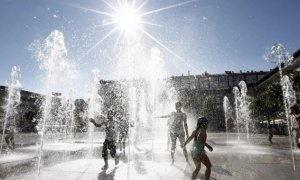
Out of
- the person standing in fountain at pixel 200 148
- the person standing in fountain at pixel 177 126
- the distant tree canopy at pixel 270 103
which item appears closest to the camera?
the person standing in fountain at pixel 200 148

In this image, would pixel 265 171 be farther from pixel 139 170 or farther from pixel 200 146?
pixel 139 170

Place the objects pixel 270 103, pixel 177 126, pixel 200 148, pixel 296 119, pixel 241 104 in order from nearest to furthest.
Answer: pixel 200 148, pixel 296 119, pixel 177 126, pixel 270 103, pixel 241 104

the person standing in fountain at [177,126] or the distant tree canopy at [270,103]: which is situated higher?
the distant tree canopy at [270,103]

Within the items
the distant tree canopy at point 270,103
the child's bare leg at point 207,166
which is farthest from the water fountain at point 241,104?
the child's bare leg at point 207,166

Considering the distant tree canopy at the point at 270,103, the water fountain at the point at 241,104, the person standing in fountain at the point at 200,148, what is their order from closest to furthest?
the person standing in fountain at the point at 200,148 < the distant tree canopy at the point at 270,103 < the water fountain at the point at 241,104

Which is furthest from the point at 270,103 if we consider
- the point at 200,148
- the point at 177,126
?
the point at 200,148

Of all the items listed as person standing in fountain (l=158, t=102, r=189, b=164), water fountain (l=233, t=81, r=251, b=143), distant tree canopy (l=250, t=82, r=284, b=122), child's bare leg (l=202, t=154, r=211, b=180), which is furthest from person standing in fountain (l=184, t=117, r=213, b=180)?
water fountain (l=233, t=81, r=251, b=143)

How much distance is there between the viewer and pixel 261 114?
38.1 metres

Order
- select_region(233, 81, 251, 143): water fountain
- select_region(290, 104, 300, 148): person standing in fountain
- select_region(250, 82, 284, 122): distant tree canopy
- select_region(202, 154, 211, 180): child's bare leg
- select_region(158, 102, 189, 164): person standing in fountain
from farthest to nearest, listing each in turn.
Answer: select_region(233, 81, 251, 143): water fountain < select_region(250, 82, 284, 122): distant tree canopy < select_region(158, 102, 189, 164): person standing in fountain < select_region(290, 104, 300, 148): person standing in fountain < select_region(202, 154, 211, 180): child's bare leg

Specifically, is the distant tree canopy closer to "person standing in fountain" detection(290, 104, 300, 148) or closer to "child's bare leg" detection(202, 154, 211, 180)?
"person standing in fountain" detection(290, 104, 300, 148)

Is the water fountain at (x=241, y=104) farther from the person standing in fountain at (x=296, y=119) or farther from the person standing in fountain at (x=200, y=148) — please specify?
the person standing in fountain at (x=200, y=148)

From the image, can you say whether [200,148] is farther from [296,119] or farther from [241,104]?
[241,104]

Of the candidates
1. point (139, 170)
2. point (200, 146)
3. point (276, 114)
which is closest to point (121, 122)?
point (139, 170)

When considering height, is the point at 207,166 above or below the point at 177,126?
below
